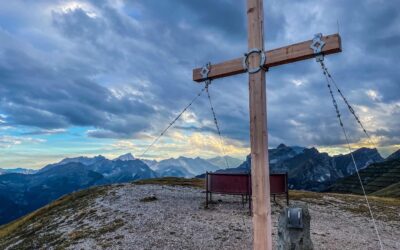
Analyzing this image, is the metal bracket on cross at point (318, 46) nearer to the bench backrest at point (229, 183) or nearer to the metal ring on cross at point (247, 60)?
the metal ring on cross at point (247, 60)

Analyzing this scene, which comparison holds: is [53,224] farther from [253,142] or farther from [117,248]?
[253,142]

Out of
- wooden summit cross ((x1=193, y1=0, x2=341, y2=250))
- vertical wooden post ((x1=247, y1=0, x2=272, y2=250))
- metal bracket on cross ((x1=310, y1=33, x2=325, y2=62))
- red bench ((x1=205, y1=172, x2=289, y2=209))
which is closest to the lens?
metal bracket on cross ((x1=310, y1=33, x2=325, y2=62))

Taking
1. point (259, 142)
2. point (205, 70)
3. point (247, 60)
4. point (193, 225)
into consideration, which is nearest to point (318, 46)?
point (247, 60)

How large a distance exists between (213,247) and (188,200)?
35.3 feet

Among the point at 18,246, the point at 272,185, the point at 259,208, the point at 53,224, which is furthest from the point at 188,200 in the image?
the point at 259,208

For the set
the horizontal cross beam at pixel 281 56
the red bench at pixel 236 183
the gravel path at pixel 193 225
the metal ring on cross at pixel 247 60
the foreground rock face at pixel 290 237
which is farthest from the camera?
the red bench at pixel 236 183

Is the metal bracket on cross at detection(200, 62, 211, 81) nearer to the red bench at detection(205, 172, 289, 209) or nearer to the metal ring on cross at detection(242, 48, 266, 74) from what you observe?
the metal ring on cross at detection(242, 48, 266, 74)

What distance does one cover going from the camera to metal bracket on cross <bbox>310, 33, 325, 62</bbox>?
29.1 ft

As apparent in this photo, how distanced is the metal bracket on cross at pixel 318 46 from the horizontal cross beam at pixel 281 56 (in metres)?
0.07

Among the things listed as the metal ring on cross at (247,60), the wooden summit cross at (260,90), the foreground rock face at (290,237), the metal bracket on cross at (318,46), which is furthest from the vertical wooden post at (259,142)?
the foreground rock face at (290,237)

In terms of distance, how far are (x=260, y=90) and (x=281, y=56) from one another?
109cm

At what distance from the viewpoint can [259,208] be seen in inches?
372

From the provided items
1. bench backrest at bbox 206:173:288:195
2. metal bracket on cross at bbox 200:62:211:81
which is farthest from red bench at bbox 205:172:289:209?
metal bracket on cross at bbox 200:62:211:81

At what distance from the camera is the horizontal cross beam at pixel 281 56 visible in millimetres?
8719
